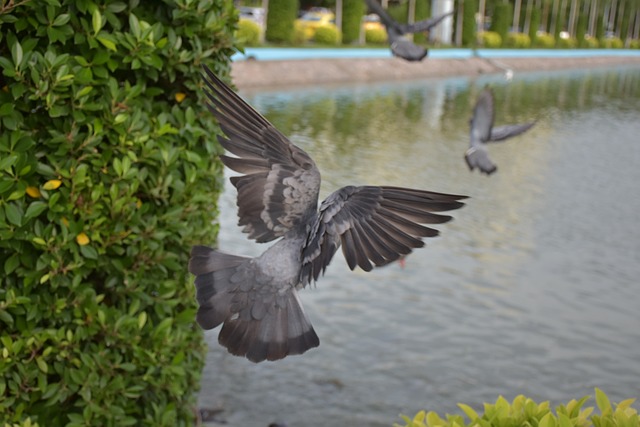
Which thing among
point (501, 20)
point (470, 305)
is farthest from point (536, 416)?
point (501, 20)

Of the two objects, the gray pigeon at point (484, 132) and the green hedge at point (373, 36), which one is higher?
the gray pigeon at point (484, 132)

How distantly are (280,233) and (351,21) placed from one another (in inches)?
1351

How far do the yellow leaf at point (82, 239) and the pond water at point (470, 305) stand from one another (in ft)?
6.68

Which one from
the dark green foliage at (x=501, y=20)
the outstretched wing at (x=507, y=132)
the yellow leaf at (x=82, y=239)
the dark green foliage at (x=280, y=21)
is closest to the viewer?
the yellow leaf at (x=82, y=239)

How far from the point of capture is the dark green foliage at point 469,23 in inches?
1718

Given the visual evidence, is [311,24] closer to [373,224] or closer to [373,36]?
[373,36]

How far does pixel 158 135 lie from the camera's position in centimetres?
337

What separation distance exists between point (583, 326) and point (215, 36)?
4.43 metres

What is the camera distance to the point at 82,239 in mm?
3223

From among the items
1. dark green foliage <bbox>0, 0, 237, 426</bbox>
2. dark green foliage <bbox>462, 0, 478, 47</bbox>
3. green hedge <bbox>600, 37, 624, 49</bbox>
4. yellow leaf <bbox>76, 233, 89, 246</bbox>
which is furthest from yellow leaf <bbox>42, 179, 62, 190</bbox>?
green hedge <bbox>600, 37, 624, 49</bbox>

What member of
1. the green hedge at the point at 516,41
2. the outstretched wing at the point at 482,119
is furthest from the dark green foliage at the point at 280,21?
the outstretched wing at the point at 482,119

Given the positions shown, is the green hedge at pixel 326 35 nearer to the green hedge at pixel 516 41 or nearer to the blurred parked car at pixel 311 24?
the blurred parked car at pixel 311 24

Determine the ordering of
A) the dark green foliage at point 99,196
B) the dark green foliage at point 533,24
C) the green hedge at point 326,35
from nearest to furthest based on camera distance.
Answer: the dark green foliage at point 99,196 < the green hedge at point 326,35 < the dark green foliage at point 533,24

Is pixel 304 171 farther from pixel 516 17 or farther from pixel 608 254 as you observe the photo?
pixel 516 17
